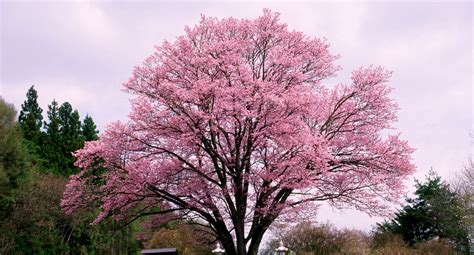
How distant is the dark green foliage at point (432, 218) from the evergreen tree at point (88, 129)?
25684 mm

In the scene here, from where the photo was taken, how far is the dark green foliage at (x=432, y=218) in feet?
93.5

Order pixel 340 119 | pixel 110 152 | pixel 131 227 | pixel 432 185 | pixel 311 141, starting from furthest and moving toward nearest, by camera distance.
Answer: pixel 131 227
pixel 432 185
pixel 340 119
pixel 110 152
pixel 311 141

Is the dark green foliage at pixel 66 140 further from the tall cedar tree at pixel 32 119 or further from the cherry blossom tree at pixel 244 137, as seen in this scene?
the cherry blossom tree at pixel 244 137

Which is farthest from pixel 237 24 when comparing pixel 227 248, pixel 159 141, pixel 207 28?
pixel 227 248

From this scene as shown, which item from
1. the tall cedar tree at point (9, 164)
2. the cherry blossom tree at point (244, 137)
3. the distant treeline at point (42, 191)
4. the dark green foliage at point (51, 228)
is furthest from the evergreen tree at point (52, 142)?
the cherry blossom tree at point (244, 137)

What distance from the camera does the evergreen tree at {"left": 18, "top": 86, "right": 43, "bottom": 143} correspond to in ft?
136

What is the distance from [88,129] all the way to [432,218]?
29182 millimetres

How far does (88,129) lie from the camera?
45.5m

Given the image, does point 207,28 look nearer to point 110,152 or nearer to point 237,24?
Answer: point 237,24

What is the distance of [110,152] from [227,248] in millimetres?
4851

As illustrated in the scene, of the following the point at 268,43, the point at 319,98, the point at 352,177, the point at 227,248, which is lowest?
the point at 227,248

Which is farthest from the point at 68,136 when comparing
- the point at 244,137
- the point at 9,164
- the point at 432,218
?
the point at 244,137

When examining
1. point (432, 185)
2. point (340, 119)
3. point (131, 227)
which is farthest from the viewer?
point (131, 227)

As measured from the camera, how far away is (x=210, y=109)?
15195mm
